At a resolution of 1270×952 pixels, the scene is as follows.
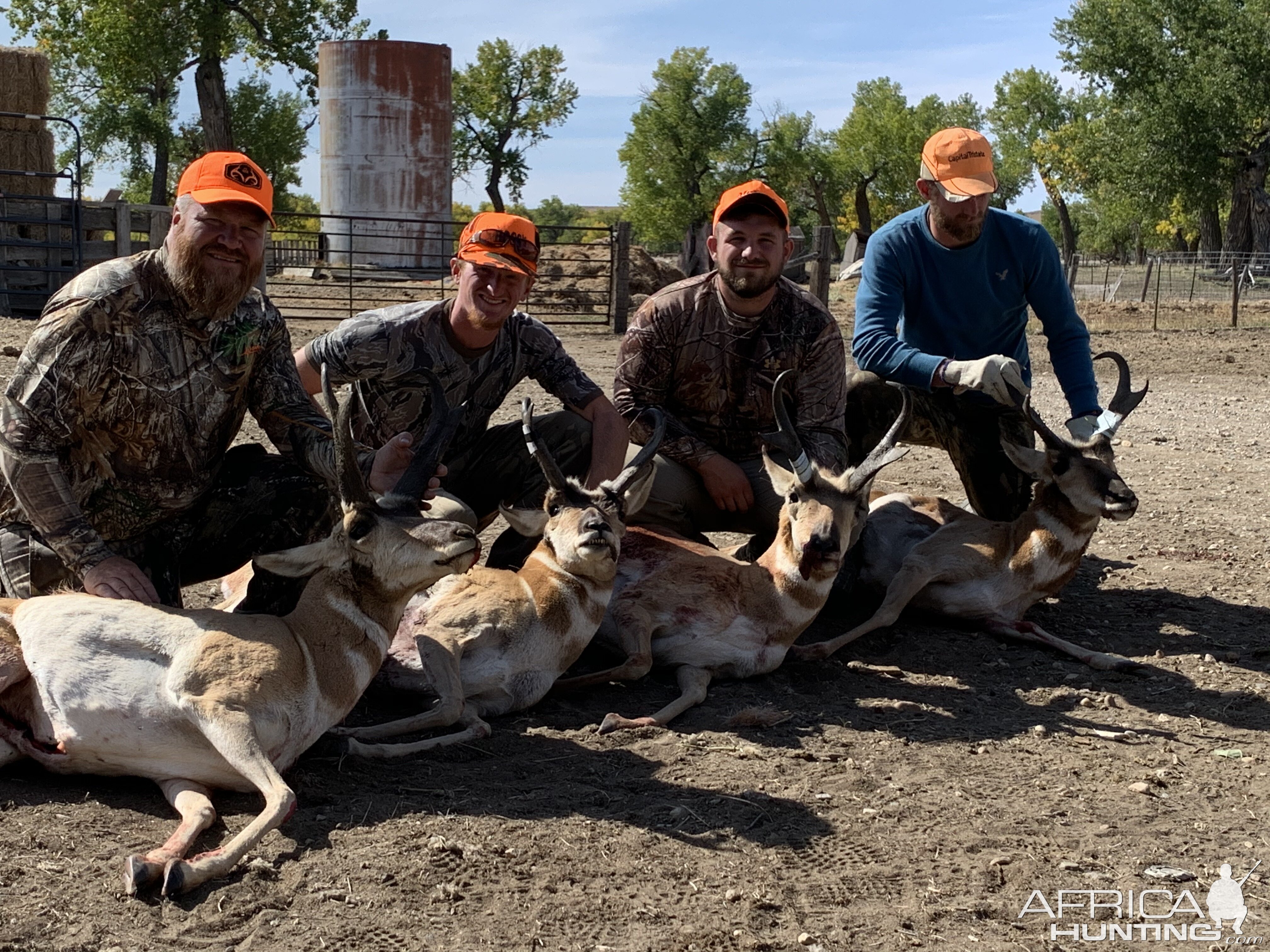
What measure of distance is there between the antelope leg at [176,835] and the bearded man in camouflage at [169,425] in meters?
0.78

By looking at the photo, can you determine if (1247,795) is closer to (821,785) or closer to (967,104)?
(821,785)

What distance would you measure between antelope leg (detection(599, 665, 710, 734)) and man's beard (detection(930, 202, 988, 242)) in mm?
3067

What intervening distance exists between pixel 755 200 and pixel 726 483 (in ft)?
4.89

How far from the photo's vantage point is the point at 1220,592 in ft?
24.9

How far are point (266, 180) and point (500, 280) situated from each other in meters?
1.33

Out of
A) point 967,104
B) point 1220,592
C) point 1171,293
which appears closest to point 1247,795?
point 1220,592

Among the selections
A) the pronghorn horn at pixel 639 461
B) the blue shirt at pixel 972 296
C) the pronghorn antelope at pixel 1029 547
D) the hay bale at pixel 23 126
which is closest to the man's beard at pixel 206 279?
the pronghorn horn at pixel 639 461

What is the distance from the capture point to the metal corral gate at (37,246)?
18.7 m

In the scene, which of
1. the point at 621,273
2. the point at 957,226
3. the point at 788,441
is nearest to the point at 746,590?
the point at 788,441

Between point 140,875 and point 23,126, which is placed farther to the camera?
point 23,126

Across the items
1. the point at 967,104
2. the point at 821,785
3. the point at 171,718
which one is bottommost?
the point at 821,785

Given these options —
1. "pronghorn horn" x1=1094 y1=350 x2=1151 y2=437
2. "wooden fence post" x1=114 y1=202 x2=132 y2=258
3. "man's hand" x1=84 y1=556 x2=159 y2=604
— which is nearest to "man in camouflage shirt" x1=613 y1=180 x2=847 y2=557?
"pronghorn horn" x1=1094 y1=350 x2=1151 y2=437

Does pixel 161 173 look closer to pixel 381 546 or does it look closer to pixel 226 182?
pixel 226 182

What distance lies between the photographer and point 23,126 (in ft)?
68.1
